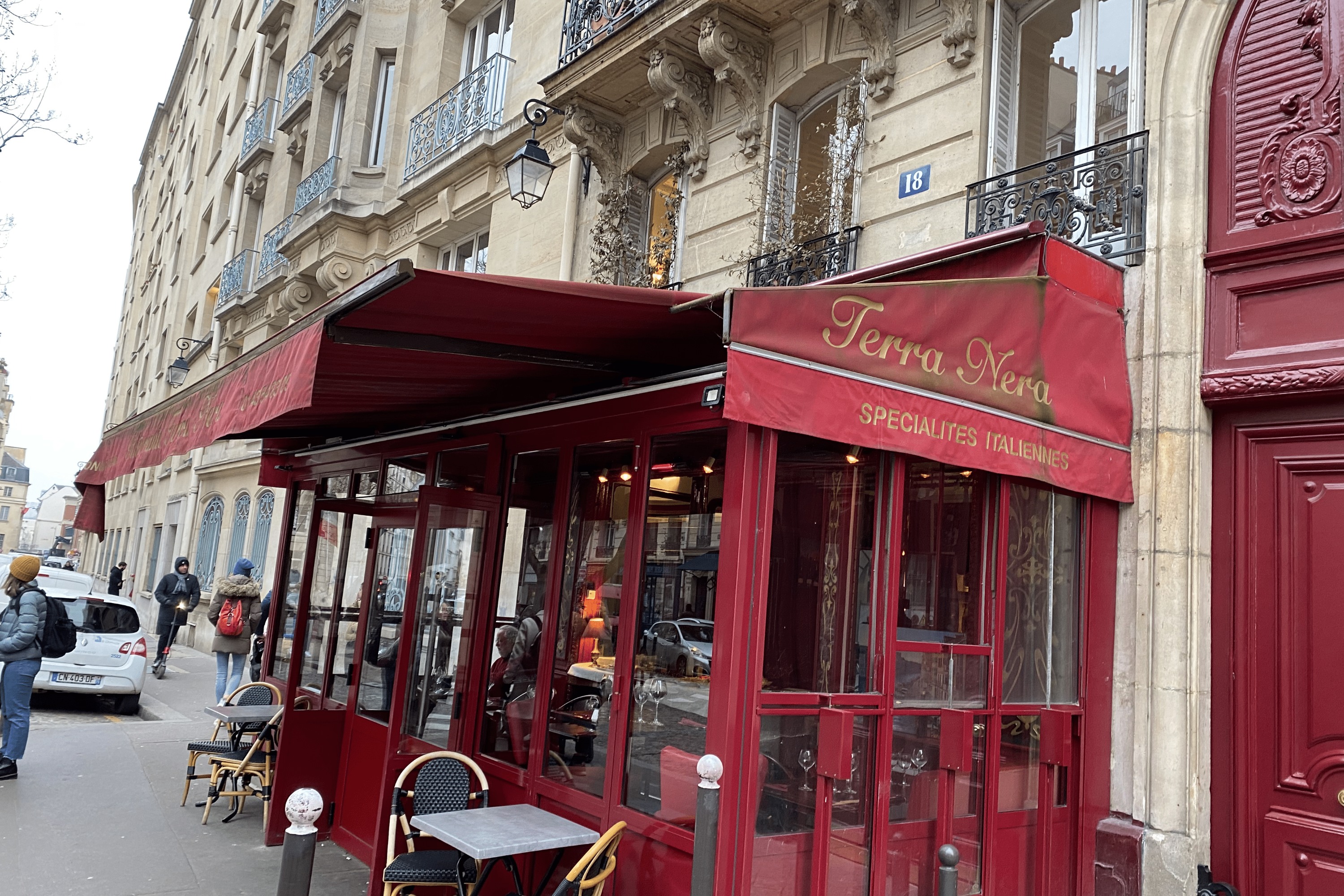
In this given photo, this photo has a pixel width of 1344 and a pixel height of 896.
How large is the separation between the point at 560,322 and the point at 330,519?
3.96 metres

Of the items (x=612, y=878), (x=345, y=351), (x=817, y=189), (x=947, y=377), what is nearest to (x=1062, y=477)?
(x=947, y=377)

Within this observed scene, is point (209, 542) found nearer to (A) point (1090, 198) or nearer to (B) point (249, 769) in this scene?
(B) point (249, 769)

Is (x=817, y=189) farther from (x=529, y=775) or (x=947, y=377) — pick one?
(x=529, y=775)

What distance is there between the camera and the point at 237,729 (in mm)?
7559

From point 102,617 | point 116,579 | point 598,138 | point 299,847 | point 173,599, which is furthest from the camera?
point 116,579

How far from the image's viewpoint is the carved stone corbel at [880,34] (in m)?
7.94

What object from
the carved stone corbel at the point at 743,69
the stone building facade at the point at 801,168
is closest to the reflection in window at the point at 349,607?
the stone building facade at the point at 801,168

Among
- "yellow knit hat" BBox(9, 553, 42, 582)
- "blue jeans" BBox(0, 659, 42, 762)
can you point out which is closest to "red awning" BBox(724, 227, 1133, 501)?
"yellow knit hat" BBox(9, 553, 42, 582)

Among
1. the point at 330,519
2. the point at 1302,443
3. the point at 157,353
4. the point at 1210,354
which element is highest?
the point at 157,353

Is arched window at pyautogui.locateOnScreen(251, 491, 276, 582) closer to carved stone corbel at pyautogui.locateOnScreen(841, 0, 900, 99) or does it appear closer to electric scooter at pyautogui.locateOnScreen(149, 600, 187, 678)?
electric scooter at pyautogui.locateOnScreen(149, 600, 187, 678)

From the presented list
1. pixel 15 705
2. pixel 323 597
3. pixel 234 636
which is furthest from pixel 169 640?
pixel 323 597

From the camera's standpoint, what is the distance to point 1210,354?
17.4 ft

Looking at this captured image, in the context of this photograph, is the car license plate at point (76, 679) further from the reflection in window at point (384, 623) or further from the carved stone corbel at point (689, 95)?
the carved stone corbel at point (689, 95)

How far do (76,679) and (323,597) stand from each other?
6.40 metres
